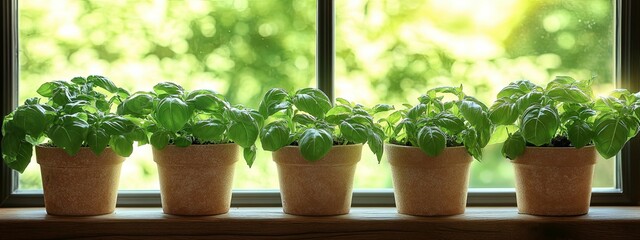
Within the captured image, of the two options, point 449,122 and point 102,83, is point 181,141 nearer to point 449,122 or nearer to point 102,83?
point 102,83

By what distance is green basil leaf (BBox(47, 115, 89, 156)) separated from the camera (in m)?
1.81

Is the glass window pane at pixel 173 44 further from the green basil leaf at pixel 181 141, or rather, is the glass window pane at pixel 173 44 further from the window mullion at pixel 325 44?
the green basil leaf at pixel 181 141

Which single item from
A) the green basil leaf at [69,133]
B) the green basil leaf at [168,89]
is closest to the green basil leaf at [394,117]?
the green basil leaf at [168,89]

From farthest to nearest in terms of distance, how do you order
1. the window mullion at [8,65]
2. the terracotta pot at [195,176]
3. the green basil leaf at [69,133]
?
the window mullion at [8,65] < the terracotta pot at [195,176] < the green basil leaf at [69,133]


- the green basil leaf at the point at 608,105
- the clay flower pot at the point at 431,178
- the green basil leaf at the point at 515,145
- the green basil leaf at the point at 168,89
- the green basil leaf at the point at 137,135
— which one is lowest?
the clay flower pot at the point at 431,178

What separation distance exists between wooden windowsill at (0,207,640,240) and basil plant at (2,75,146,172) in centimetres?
16

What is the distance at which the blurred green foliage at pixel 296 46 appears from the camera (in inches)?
85.0

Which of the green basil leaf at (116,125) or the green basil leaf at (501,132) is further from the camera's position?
the green basil leaf at (501,132)

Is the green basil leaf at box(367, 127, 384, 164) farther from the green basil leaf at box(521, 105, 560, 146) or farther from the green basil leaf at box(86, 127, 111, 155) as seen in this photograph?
the green basil leaf at box(86, 127, 111, 155)

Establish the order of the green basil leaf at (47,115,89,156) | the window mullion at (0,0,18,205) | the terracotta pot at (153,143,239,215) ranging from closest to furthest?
the green basil leaf at (47,115,89,156)
the terracotta pot at (153,143,239,215)
the window mullion at (0,0,18,205)

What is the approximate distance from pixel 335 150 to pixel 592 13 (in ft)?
2.82

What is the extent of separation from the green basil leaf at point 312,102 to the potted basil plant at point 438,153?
0.60 feet

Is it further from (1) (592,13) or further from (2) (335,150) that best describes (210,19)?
(1) (592,13)

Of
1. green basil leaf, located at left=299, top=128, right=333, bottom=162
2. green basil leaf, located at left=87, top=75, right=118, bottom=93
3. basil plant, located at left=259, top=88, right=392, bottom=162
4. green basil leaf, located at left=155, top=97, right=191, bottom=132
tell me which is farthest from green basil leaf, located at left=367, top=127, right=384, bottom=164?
green basil leaf, located at left=87, top=75, right=118, bottom=93
